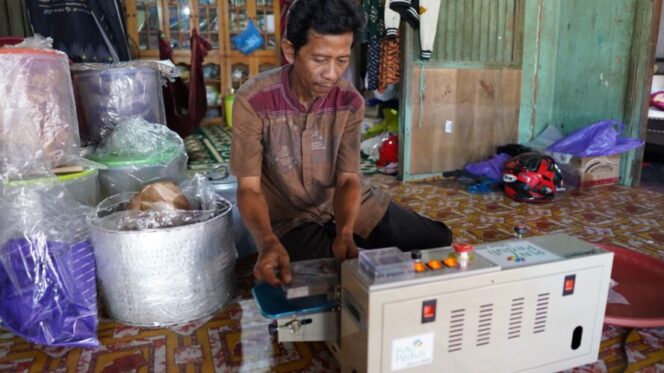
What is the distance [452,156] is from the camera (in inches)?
135

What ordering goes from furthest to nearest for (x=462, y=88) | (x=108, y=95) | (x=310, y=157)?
(x=462, y=88) < (x=108, y=95) < (x=310, y=157)

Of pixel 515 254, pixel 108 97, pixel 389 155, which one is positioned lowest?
pixel 389 155

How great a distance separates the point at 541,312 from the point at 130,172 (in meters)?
1.37

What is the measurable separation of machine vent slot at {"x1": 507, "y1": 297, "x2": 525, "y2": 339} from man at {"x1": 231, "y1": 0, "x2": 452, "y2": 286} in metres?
0.37

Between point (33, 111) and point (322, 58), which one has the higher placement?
point (322, 58)

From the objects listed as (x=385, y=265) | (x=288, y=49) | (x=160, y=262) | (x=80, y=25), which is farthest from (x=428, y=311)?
(x=80, y=25)

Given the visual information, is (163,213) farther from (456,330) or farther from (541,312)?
(541,312)

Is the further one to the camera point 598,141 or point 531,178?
point 598,141

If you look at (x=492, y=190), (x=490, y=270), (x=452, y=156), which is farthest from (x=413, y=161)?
(x=490, y=270)

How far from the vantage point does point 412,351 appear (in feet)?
2.69

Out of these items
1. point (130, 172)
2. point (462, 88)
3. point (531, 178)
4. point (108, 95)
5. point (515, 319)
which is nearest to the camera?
point (515, 319)

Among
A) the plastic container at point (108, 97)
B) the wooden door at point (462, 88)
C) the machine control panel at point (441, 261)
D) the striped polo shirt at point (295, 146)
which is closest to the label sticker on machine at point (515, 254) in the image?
the machine control panel at point (441, 261)

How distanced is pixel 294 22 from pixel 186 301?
85 centimetres

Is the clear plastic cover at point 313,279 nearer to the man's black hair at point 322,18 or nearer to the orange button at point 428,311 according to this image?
the orange button at point 428,311
